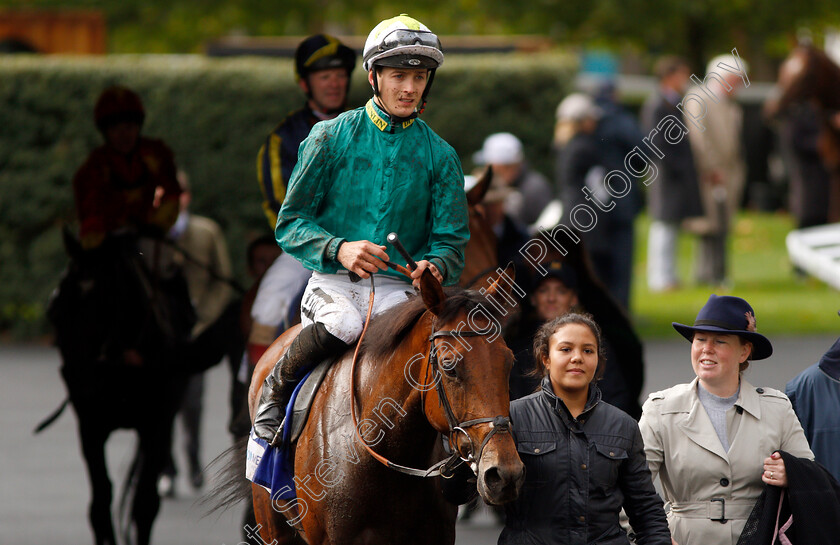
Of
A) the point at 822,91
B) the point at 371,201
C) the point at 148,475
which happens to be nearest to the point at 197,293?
the point at 148,475

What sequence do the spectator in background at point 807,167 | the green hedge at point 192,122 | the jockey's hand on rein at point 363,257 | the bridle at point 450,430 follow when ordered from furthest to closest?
1. the spectator in background at point 807,167
2. the green hedge at point 192,122
3. the jockey's hand on rein at point 363,257
4. the bridle at point 450,430

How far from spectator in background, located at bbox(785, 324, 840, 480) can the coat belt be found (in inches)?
23.1

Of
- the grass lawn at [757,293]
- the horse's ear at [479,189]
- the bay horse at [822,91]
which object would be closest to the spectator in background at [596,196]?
the grass lawn at [757,293]

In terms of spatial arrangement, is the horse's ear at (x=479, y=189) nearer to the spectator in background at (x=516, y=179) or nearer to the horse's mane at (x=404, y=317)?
the horse's mane at (x=404, y=317)

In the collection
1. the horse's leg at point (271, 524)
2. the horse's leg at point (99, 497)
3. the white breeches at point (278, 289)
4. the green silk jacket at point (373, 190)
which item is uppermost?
the green silk jacket at point (373, 190)

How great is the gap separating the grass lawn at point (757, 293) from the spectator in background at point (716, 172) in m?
0.39

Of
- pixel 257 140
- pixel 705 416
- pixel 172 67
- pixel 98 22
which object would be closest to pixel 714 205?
pixel 257 140

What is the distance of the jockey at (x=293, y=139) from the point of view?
666 centimetres

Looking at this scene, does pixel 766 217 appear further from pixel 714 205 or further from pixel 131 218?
pixel 131 218

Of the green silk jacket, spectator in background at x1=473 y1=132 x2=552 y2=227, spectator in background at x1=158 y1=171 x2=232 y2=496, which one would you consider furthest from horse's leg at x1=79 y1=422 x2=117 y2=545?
spectator in background at x1=473 y1=132 x2=552 y2=227

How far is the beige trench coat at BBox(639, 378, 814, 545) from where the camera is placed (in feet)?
15.5

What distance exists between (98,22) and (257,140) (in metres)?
3.76

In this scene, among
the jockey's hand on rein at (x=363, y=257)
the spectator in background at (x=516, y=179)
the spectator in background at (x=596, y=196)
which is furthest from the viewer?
the spectator in background at (x=596, y=196)

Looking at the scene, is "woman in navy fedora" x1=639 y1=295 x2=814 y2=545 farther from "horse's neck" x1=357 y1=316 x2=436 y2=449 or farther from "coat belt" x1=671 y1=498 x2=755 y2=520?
"horse's neck" x1=357 y1=316 x2=436 y2=449
